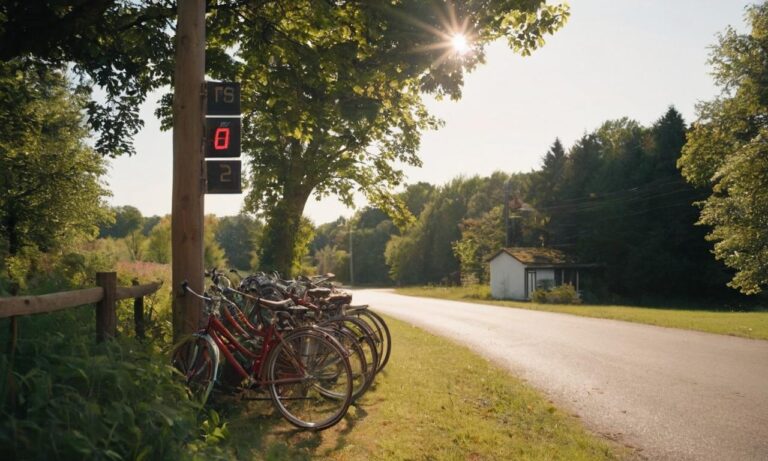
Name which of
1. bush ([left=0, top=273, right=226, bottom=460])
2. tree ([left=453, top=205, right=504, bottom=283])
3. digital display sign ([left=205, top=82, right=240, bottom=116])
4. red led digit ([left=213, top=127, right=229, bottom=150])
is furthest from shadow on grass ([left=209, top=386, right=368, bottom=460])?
tree ([left=453, top=205, right=504, bottom=283])

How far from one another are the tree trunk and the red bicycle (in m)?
12.2

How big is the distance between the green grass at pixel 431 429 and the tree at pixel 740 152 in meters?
24.0

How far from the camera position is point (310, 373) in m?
5.55

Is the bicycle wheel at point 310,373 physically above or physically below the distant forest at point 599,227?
below

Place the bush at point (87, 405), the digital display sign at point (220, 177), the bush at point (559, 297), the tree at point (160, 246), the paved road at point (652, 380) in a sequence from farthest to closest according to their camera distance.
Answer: the tree at point (160, 246)
the bush at point (559, 297)
the digital display sign at point (220, 177)
the paved road at point (652, 380)
the bush at point (87, 405)

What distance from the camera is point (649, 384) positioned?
8070 mm

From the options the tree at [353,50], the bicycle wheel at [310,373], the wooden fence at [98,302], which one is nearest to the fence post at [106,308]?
the wooden fence at [98,302]

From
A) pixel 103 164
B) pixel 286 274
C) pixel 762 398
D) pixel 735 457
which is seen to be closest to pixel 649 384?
pixel 762 398

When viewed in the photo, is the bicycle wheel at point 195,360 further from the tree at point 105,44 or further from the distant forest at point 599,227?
the distant forest at point 599,227

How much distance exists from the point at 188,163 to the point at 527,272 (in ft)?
129

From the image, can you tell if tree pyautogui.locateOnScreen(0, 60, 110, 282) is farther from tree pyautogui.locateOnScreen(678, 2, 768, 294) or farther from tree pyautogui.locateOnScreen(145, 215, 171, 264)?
tree pyautogui.locateOnScreen(678, 2, 768, 294)

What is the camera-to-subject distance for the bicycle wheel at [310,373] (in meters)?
5.32

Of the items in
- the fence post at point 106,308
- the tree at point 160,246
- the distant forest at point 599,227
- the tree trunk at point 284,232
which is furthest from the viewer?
the distant forest at point 599,227

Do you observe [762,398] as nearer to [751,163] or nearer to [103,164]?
[751,163]
